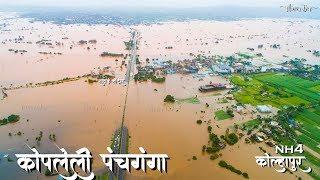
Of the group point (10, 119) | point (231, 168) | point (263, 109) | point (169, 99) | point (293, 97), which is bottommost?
point (231, 168)

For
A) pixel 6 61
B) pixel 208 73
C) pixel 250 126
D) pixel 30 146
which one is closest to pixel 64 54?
pixel 6 61

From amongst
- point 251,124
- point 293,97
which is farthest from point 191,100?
point 293,97

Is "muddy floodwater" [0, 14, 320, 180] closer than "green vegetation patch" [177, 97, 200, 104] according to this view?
Yes

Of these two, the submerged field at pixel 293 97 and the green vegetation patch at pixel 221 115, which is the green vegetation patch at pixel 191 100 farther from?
the submerged field at pixel 293 97

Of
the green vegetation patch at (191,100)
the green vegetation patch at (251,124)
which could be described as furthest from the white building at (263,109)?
the green vegetation patch at (191,100)

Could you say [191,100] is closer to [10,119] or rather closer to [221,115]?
[221,115]

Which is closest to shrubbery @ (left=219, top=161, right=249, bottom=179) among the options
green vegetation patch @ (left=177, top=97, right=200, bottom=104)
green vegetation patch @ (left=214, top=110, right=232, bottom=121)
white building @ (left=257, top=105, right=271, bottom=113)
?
green vegetation patch @ (left=214, top=110, right=232, bottom=121)

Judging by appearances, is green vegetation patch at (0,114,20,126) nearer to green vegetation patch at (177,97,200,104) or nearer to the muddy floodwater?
the muddy floodwater
